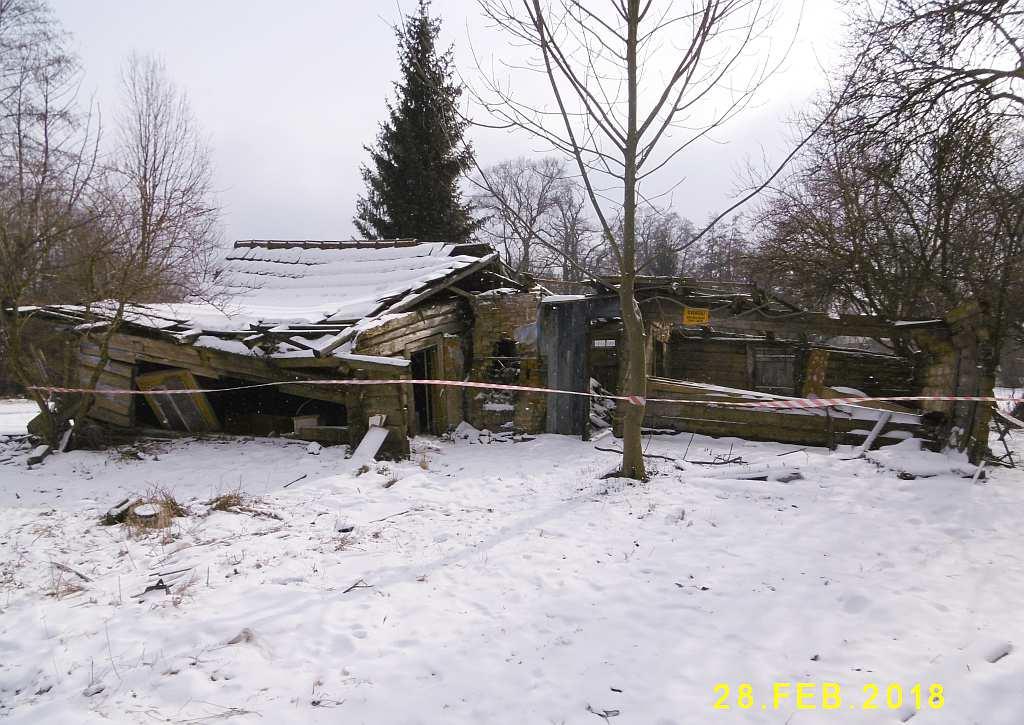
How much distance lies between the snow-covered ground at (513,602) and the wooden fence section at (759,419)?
1.97 m

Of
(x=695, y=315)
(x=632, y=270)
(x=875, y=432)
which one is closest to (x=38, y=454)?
(x=632, y=270)

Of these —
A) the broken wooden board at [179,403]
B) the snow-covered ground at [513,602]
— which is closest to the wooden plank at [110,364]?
the broken wooden board at [179,403]

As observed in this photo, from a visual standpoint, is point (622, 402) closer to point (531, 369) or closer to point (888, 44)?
point (531, 369)

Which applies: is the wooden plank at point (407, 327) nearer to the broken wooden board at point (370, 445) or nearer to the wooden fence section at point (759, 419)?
the broken wooden board at point (370, 445)

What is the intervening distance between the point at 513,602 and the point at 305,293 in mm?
9385

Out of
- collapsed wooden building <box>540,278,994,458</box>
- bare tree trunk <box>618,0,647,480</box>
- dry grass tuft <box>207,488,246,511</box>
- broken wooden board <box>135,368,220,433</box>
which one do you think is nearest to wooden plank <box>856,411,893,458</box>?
collapsed wooden building <box>540,278,994,458</box>

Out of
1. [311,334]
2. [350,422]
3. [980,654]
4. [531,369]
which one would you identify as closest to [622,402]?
[531,369]

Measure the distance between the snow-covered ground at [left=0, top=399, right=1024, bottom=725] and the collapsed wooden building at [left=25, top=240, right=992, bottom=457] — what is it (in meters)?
1.99

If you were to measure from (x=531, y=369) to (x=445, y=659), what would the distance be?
26.0ft

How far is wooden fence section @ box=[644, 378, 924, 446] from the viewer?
868 centimetres

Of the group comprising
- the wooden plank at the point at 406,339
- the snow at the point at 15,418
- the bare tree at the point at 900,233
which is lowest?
the snow at the point at 15,418

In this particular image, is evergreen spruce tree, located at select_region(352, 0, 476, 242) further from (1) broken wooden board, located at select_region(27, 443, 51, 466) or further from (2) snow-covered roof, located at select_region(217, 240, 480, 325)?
(1) broken wooden board, located at select_region(27, 443, 51, 466)

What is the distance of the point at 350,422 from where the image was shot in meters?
8.21

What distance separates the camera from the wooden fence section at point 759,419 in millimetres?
8680
